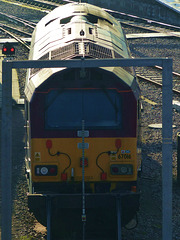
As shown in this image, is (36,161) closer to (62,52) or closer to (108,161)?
(108,161)

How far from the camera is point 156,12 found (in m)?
32.4

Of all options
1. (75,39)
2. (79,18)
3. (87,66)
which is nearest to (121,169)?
(87,66)

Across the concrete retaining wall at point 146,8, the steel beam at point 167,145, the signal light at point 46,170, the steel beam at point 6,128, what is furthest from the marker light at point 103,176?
the concrete retaining wall at point 146,8

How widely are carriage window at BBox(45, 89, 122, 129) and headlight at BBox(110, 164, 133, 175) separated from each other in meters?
0.72

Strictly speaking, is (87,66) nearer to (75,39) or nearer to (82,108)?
(82,108)

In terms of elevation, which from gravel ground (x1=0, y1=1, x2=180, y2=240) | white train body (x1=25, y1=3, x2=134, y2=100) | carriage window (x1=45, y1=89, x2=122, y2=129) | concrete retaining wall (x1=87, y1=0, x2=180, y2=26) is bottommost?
gravel ground (x1=0, y1=1, x2=180, y2=240)

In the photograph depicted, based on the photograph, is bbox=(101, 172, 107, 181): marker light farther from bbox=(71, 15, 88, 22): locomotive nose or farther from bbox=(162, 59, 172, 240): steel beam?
bbox=(71, 15, 88, 22): locomotive nose

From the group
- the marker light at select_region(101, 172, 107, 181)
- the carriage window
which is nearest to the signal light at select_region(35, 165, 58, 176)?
the carriage window

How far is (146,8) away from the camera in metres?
32.9

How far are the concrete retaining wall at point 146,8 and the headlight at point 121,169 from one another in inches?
862

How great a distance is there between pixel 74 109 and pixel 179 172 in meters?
4.09

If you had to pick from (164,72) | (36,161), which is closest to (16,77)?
(36,161)

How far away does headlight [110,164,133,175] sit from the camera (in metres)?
10.4

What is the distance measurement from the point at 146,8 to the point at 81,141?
78.1 ft
